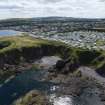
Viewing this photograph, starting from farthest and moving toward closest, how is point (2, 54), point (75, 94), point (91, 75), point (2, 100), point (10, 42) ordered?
point (10, 42) → point (2, 54) → point (91, 75) → point (75, 94) → point (2, 100)

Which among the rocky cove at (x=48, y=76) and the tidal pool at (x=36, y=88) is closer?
the tidal pool at (x=36, y=88)

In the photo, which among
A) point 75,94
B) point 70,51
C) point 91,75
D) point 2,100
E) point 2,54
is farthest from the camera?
point 70,51

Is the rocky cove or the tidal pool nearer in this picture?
the tidal pool

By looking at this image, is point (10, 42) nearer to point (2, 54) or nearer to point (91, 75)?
point (2, 54)

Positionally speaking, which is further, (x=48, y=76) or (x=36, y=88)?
(x=48, y=76)

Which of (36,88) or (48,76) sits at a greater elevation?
(36,88)

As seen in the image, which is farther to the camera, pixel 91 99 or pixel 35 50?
pixel 35 50

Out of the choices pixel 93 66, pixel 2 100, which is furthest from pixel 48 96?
pixel 93 66
